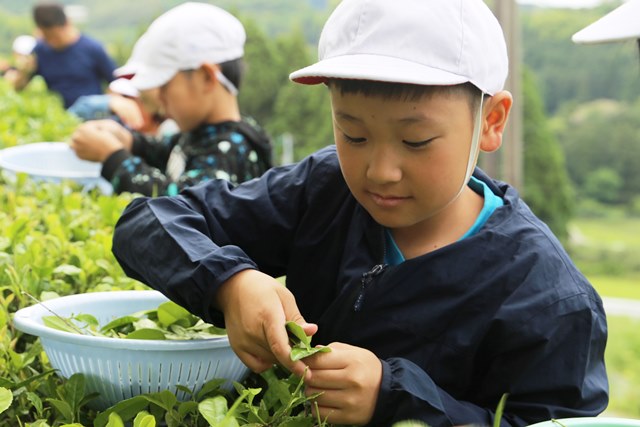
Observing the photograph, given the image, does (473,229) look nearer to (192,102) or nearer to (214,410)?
(214,410)

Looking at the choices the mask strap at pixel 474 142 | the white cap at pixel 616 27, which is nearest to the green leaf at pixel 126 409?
the mask strap at pixel 474 142

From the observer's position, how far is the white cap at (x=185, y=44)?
3551 mm

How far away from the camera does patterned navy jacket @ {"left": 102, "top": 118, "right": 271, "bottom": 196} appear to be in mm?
3301

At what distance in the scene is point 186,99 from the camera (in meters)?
3.55

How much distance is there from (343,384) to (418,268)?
1.11 ft

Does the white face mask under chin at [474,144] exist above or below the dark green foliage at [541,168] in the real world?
above

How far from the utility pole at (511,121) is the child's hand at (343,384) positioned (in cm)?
661

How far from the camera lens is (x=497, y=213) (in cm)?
168

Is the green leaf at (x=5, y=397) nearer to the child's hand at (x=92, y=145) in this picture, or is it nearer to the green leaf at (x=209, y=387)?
the green leaf at (x=209, y=387)

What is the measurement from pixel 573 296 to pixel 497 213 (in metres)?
0.23

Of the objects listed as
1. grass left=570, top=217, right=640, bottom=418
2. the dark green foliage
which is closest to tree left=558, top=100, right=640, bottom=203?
grass left=570, top=217, right=640, bottom=418

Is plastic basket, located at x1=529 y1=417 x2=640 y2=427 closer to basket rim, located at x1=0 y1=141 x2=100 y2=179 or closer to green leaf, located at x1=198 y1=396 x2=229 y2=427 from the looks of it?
green leaf, located at x1=198 y1=396 x2=229 y2=427

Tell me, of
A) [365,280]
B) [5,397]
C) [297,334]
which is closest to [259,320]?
[297,334]

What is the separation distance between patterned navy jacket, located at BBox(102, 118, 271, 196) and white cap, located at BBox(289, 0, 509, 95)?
1.72m
